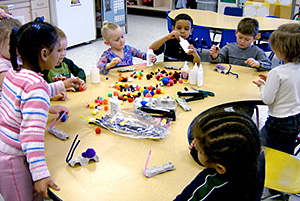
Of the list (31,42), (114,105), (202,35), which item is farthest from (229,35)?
(31,42)

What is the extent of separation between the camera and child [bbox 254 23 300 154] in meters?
1.89

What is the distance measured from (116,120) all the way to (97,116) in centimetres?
15

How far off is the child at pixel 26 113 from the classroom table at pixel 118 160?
0.39 ft

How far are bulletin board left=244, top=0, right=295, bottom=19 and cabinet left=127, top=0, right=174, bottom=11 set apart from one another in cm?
242

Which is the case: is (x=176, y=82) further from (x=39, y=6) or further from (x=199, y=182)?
(x=39, y=6)

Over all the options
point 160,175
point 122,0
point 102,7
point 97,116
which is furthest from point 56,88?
point 122,0

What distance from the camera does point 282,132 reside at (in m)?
2.03

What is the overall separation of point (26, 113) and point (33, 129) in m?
0.07

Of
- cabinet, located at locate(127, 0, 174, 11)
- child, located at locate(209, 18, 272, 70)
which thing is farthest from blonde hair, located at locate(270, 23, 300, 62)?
cabinet, located at locate(127, 0, 174, 11)

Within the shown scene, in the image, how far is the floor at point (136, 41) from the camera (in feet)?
15.9

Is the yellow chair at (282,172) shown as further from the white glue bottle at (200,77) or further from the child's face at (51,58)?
the child's face at (51,58)

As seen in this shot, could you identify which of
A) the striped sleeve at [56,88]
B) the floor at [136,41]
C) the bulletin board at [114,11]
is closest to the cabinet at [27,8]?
the floor at [136,41]

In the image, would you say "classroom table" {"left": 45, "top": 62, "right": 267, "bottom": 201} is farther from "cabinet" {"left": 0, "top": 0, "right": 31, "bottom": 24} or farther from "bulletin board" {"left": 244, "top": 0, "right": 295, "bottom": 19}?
"bulletin board" {"left": 244, "top": 0, "right": 295, "bottom": 19}

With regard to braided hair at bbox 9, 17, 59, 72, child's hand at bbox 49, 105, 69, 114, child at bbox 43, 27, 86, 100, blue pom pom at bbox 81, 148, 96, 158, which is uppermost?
braided hair at bbox 9, 17, 59, 72
